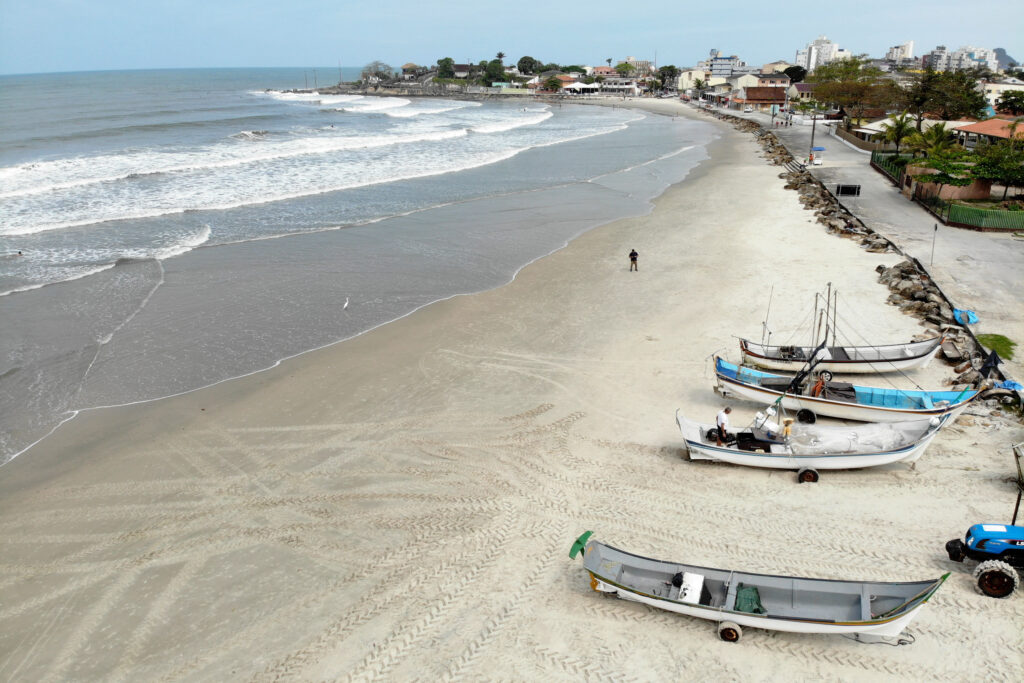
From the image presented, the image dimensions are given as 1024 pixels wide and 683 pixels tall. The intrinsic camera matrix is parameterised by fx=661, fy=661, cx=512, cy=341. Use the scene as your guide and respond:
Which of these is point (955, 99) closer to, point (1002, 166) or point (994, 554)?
point (1002, 166)

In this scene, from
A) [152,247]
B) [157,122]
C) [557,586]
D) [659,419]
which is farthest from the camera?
[157,122]

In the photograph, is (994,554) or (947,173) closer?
(994,554)

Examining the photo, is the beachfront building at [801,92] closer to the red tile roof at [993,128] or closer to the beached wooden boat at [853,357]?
the red tile roof at [993,128]

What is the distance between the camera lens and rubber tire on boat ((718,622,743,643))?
9305 millimetres

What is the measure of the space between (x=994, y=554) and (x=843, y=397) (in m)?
5.08

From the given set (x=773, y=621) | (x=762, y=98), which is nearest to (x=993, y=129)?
(x=773, y=621)

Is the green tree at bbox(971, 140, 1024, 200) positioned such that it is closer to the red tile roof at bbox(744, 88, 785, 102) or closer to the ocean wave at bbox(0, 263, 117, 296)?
the ocean wave at bbox(0, 263, 117, 296)

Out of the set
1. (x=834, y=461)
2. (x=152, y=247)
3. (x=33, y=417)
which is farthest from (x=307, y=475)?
(x=152, y=247)

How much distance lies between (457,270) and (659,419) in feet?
40.1

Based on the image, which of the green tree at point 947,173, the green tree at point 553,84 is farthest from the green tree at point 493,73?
the green tree at point 947,173

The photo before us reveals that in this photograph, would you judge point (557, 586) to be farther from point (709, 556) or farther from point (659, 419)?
point (659, 419)

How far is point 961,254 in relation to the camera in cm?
2466

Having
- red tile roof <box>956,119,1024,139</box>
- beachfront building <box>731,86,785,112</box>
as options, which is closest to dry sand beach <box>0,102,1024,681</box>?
red tile roof <box>956,119,1024,139</box>

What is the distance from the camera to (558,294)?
22500 millimetres
